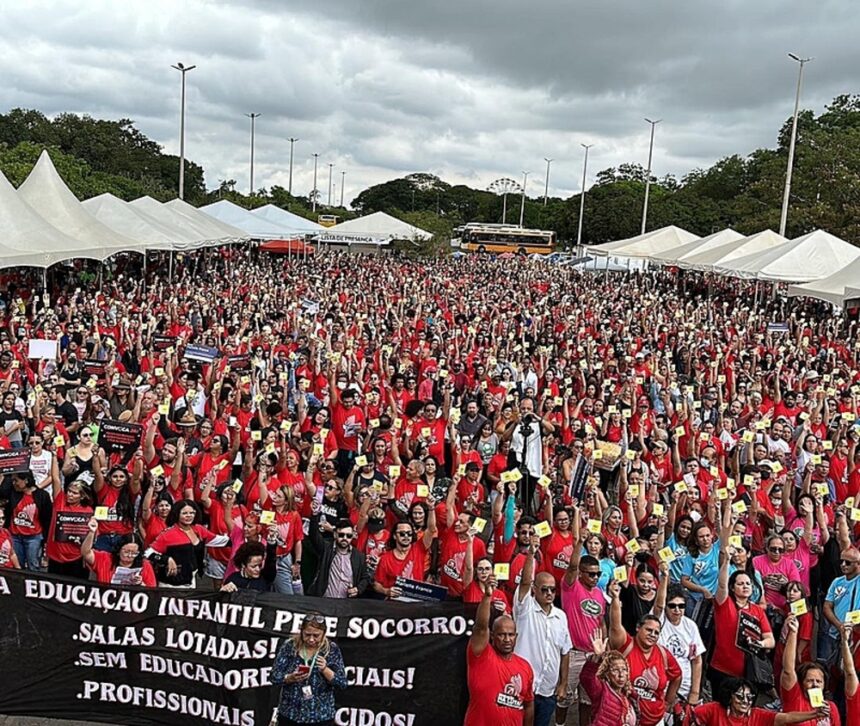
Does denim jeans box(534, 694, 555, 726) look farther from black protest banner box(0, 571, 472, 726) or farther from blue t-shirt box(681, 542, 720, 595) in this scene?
blue t-shirt box(681, 542, 720, 595)

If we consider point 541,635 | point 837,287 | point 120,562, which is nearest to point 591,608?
point 541,635

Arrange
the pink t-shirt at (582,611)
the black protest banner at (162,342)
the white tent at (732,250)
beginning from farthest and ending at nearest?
1. the white tent at (732,250)
2. the black protest banner at (162,342)
3. the pink t-shirt at (582,611)

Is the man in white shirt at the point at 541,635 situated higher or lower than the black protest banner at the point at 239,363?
→ lower

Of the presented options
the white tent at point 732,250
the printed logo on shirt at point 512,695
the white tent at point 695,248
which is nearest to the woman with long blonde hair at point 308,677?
the printed logo on shirt at point 512,695

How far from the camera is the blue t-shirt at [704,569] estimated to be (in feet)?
19.2

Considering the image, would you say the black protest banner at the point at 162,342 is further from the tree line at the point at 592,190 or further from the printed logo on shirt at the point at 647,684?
the tree line at the point at 592,190

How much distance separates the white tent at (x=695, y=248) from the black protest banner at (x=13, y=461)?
28953 mm

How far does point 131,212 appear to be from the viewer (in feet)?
81.8

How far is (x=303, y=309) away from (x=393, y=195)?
103823mm

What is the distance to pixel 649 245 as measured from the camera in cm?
3694

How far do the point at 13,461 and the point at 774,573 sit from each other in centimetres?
564

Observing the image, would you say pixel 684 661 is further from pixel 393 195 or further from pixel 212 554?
pixel 393 195

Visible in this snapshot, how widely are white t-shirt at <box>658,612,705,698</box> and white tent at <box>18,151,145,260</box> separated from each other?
18.2 metres

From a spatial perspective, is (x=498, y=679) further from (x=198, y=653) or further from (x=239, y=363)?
(x=239, y=363)
